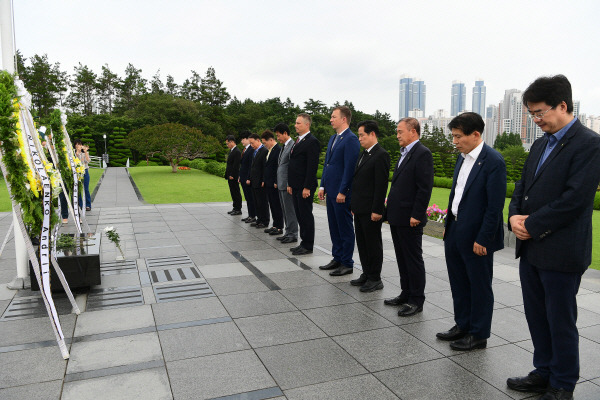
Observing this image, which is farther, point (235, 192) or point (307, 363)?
point (235, 192)

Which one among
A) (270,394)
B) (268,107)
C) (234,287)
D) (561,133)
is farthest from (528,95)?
(268,107)

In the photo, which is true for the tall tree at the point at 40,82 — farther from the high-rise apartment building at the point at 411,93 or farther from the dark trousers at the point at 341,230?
the high-rise apartment building at the point at 411,93

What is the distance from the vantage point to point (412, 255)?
13.5ft

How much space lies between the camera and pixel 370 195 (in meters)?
4.67

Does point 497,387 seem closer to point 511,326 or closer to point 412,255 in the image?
point 511,326

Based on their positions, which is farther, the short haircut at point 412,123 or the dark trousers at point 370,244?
the dark trousers at point 370,244

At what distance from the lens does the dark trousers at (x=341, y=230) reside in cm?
543

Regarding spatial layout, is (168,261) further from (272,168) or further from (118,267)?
(272,168)

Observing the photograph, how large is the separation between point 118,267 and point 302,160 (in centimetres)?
293

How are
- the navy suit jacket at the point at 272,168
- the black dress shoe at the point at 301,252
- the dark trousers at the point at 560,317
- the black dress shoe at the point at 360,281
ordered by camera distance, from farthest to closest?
the navy suit jacket at the point at 272,168 → the black dress shoe at the point at 301,252 → the black dress shoe at the point at 360,281 → the dark trousers at the point at 560,317

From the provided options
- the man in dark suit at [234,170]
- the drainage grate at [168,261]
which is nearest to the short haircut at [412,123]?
the drainage grate at [168,261]

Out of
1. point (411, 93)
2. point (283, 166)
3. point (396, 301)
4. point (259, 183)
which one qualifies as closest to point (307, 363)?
point (396, 301)

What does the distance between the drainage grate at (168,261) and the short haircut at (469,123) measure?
4109 millimetres

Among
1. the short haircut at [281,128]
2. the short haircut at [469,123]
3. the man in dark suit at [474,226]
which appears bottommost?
the man in dark suit at [474,226]
